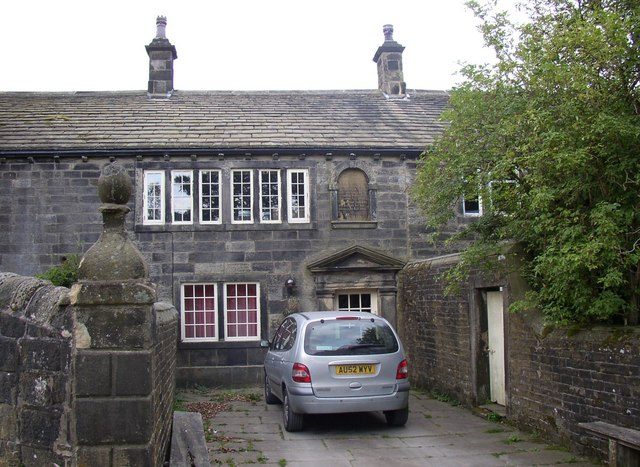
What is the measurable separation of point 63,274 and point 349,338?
7.13 meters

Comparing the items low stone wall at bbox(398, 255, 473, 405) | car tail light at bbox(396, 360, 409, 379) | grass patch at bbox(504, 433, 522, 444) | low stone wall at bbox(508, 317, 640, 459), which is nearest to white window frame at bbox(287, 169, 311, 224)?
low stone wall at bbox(398, 255, 473, 405)

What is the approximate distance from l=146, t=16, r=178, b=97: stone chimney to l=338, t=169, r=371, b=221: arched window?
618 cm

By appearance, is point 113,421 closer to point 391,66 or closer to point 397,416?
point 397,416

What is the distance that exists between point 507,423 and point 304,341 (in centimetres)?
324

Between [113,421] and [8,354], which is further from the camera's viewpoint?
[8,354]

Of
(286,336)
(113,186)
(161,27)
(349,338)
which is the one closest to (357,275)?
(286,336)

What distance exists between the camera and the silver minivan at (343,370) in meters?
8.80

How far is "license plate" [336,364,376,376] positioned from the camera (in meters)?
8.88

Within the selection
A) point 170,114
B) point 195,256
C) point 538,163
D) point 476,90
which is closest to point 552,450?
→ point 538,163

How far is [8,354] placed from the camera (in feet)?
16.1

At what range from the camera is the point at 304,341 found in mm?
9172

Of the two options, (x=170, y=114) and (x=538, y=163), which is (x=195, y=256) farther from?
(x=538, y=163)

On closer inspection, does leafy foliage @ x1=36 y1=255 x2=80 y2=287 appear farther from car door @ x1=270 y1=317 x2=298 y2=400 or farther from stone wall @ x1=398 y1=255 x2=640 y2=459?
stone wall @ x1=398 y1=255 x2=640 y2=459

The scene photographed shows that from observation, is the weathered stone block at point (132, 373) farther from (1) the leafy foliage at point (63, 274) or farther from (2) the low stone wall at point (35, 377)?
(1) the leafy foliage at point (63, 274)
